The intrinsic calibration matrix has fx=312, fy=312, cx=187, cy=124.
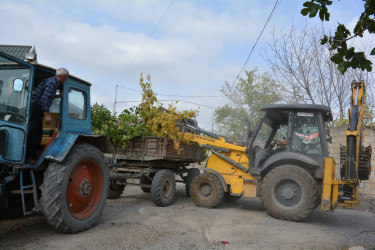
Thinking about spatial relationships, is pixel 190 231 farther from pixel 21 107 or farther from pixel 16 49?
pixel 16 49

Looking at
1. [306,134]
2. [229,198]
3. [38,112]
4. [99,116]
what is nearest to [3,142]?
[38,112]

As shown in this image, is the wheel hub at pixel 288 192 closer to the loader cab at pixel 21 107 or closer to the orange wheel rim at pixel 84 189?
the orange wheel rim at pixel 84 189

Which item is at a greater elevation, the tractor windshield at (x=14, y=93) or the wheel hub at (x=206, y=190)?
the tractor windshield at (x=14, y=93)

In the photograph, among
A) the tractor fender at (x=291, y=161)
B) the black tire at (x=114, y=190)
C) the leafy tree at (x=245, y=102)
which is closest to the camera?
A: the tractor fender at (x=291, y=161)

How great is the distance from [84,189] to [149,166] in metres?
2.50

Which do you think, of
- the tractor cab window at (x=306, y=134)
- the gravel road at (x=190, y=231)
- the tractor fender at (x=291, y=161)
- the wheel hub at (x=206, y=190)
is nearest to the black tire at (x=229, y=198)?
the gravel road at (x=190, y=231)

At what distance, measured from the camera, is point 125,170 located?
7320 mm

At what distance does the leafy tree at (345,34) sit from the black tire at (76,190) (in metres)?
3.55

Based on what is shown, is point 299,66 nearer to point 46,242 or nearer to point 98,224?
point 98,224

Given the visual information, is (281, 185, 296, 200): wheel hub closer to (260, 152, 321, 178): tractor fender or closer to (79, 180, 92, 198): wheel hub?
(260, 152, 321, 178): tractor fender

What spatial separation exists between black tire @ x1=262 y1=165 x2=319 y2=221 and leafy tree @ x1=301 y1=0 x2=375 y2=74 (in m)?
3.58

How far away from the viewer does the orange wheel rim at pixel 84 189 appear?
15.3 ft

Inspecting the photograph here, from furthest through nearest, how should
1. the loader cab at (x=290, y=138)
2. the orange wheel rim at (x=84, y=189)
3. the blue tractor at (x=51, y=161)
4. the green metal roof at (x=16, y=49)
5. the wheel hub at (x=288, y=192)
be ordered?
1. the green metal roof at (x=16, y=49)
2. the loader cab at (x=290, y=138)
3. the wheel hub at (x=288, y=192)
4. the orange wheel rim at (x=84, y=189)
5. the blue tractor at (x=51, y=161)

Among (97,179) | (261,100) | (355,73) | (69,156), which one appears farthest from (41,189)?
(261,100)
